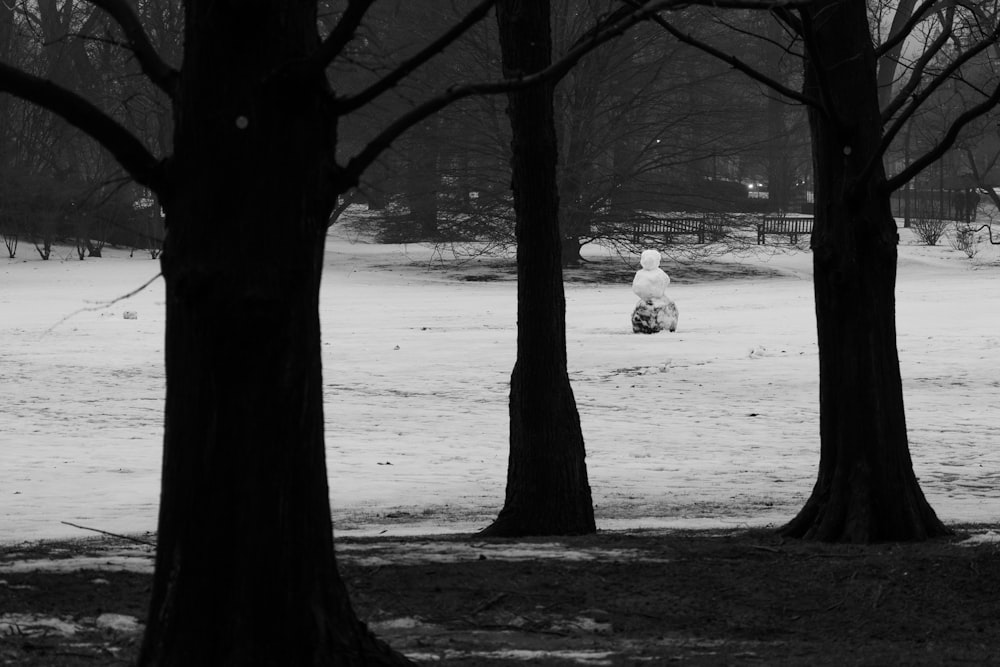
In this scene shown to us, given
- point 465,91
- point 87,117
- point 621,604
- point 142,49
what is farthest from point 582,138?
A: point 87,117

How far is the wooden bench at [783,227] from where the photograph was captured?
1673 inches

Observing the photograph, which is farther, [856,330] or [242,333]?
[856,330]

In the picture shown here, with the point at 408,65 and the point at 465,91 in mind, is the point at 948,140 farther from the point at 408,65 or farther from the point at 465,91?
the point at 408,65

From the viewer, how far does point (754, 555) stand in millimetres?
6598

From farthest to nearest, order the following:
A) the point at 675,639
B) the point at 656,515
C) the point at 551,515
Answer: the point at 656,515 < the point at 551,515 < the point at 675,639

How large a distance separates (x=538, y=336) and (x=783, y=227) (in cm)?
3991

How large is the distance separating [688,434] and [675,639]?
29.2ft

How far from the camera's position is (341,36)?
3.89 metres

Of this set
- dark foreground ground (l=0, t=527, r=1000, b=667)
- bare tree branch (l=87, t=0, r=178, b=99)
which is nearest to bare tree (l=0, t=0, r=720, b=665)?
bare tree branch (l=87, t=0, r=178, b=99)

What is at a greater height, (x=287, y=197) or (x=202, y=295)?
(x=287, y=197)

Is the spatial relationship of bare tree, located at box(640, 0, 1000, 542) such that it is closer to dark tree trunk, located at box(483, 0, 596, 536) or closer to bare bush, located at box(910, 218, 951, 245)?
dark tree trunk, located at box(483, 0, 596, 536)

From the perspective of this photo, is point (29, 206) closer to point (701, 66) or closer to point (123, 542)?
A: point (701, 66)

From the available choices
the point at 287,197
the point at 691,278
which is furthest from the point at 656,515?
the point at 691,278

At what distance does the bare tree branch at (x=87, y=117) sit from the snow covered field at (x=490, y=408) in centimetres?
280
